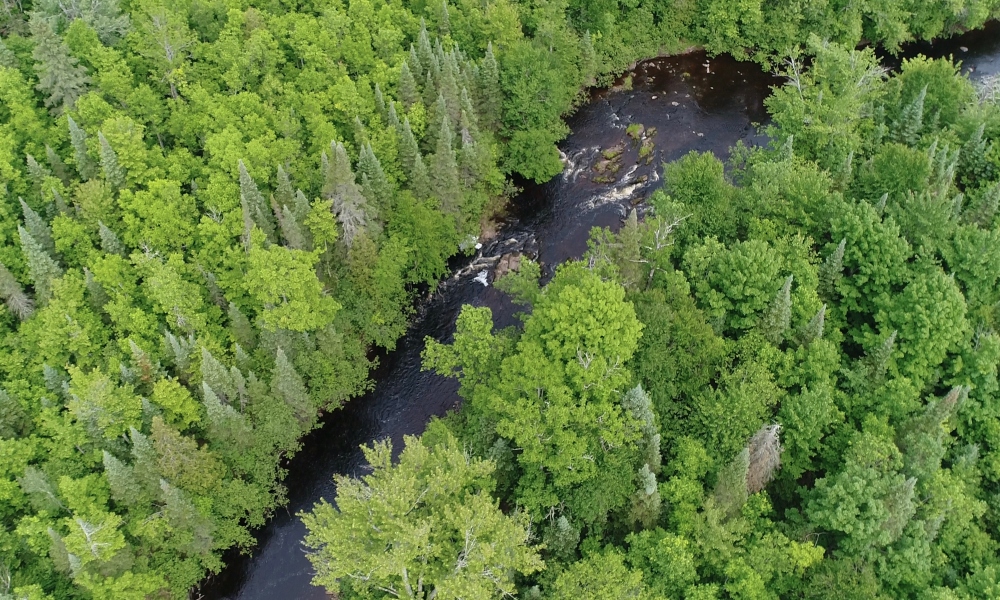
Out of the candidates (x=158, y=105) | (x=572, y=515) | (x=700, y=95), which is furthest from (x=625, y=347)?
(x=700, y=95)

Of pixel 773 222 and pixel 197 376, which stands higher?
pixel 197 376

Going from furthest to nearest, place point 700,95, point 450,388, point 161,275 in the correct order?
point 700,95, point 450,388, point 161,275

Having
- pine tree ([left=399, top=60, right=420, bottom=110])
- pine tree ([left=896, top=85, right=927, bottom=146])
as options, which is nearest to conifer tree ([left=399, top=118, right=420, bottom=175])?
pine tree ([left=399, top=60, right=420, bottom=110])

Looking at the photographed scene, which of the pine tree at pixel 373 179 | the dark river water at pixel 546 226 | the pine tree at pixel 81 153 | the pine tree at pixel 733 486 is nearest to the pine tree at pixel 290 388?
the dark river water at pixel 546 226

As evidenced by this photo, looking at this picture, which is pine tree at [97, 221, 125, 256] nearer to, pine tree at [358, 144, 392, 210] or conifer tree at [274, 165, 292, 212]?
conifer tree at [274, 165, 292, 212]

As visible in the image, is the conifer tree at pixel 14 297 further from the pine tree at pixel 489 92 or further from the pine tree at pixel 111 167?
the pine tree at pixel 489 92

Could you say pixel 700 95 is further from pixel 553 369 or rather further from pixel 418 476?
pixel 418 476
